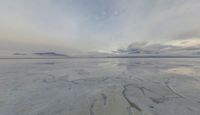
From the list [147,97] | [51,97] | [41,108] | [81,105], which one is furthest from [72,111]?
[147,97]

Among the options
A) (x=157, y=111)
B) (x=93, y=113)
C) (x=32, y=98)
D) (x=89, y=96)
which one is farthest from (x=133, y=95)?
(x=32, y=98)

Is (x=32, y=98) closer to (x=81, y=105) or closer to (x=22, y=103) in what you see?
(x=22, y=103)

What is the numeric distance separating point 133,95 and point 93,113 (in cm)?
178

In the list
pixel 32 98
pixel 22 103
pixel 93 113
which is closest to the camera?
pixel 93 113

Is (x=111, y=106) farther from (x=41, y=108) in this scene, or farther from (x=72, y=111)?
(x=41, y=108)

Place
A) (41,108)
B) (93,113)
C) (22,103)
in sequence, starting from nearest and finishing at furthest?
(93,113)
(41,108)
(22,103)

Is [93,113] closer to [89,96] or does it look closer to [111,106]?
[111,106]

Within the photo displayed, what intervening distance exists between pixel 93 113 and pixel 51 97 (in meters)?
1.84

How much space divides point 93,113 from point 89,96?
1.19 m

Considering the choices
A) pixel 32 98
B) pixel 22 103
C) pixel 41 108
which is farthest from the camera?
pixel 32 98

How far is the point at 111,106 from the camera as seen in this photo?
10.7 ft

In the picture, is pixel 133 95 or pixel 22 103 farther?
pixel 133 95

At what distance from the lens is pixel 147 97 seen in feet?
12.9

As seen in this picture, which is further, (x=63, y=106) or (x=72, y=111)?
(x=63, y=106)
